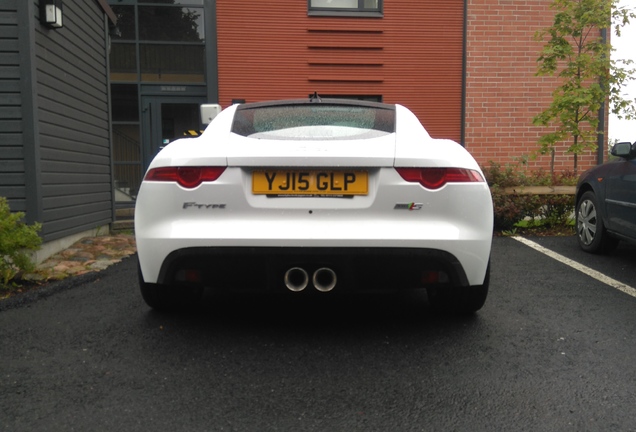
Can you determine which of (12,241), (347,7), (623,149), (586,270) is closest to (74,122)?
(12,241)

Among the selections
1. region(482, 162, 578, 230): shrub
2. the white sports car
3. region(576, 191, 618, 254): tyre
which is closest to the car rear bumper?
the white sports car

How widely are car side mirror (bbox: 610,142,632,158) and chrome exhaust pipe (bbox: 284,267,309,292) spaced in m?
3.74

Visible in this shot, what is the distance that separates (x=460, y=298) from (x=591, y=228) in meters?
3.27

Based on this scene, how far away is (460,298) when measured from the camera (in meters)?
3.54

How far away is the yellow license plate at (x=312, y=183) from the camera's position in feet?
9.59

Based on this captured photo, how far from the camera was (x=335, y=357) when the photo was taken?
2.91 m

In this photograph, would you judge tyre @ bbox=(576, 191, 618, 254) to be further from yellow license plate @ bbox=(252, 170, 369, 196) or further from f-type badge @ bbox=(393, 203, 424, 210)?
yellow license plate @ bbox=(252, 170, 369, 196)

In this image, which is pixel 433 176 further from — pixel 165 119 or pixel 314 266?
pixel 165 119

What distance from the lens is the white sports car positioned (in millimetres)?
2885

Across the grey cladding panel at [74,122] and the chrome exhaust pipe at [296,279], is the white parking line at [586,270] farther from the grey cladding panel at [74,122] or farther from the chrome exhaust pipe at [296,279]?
the grey cladding panel at [74,122]

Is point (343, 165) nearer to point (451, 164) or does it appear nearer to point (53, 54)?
point (451, 164)

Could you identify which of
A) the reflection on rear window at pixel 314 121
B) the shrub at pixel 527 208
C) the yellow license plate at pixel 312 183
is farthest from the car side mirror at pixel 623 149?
the yellow license plate at pixel 312 183

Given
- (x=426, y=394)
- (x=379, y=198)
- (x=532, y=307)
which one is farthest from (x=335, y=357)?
(x=532, y=307)

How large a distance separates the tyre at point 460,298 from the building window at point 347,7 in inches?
335
